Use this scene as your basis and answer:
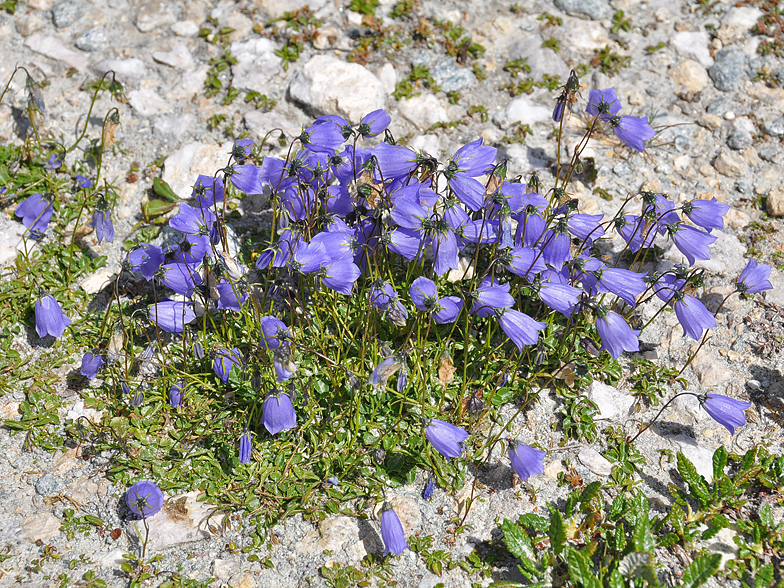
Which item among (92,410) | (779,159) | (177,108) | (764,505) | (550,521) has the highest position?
(779,159)

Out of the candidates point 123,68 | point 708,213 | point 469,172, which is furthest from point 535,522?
point 123,68

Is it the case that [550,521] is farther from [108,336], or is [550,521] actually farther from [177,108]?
[177,108]

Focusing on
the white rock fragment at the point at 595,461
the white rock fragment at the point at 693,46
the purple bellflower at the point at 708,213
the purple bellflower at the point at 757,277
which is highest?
the white rock fragment at the point at 693,46

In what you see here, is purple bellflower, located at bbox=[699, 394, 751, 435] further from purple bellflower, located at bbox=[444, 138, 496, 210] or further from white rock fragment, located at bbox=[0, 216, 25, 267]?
white rock fragment, located at bbox=[0, 216, 25, 267]

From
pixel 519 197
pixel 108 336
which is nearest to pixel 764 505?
pixel 519 197

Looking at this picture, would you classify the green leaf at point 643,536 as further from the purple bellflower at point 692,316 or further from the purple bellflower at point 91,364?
the purple bellflower at point 91,364

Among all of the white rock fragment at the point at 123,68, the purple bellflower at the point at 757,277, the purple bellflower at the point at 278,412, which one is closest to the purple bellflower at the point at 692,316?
the purple bellflower at the point at 757,277
